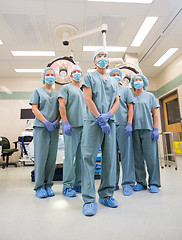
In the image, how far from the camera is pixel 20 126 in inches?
257

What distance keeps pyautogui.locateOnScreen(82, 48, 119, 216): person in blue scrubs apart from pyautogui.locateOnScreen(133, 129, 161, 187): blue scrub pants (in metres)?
0.70

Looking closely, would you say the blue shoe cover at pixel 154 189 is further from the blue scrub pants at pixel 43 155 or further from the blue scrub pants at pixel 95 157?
the blue scrub pants at pixel 43 155

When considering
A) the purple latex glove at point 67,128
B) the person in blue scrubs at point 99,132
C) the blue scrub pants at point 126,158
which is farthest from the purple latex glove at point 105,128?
the blue scrub pants at point 126,158

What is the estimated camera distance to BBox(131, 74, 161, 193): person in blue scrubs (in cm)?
214

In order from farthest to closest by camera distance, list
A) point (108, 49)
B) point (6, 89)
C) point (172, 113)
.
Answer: point (6, 89), point (172, 113), point (108, 49)

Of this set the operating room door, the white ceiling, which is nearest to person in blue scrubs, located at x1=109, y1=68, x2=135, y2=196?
the white ceiling

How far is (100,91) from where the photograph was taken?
162 cm

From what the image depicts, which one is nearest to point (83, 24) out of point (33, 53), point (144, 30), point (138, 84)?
point (144, 30)

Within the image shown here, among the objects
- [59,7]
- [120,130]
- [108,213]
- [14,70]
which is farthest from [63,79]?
[14,70]

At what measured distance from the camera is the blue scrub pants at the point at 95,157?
1.53m

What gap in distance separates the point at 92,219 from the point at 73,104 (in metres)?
1.27

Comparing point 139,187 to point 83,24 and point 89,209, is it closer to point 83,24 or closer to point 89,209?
point 89,209

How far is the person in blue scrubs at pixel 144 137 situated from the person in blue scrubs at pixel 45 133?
102 centimetres

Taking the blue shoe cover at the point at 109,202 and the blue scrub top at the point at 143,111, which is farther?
the blue scrub top at the point at 143,111
